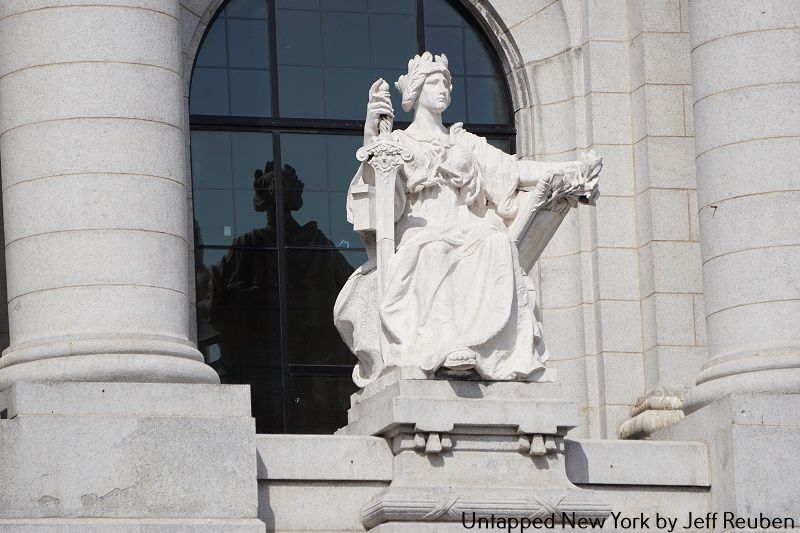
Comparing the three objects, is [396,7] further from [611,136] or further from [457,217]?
[457,217]

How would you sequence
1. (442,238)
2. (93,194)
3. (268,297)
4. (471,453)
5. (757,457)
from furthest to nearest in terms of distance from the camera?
(268,297), (757,457), (442,238), (93,194), (471,453)

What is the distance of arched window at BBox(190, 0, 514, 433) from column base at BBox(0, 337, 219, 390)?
12.9ft

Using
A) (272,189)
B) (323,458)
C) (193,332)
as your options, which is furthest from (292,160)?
(323,458)

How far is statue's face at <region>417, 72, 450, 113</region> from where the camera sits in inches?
648

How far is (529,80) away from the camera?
20.2 metres

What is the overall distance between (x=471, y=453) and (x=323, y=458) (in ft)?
3.62

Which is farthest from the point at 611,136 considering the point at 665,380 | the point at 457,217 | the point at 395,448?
the point at 395,448

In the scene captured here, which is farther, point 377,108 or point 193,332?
point 193,332

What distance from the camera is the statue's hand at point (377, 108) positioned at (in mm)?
15852

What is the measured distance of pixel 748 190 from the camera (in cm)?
1698

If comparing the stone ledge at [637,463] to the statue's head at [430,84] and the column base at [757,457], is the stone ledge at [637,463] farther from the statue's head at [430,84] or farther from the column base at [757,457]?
the statue's head at [430,84]

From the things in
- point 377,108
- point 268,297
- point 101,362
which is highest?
point 377,108

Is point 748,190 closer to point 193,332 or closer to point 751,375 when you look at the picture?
point 751,375

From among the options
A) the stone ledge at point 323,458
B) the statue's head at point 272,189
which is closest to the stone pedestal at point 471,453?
the stone ledge at point 323,458
